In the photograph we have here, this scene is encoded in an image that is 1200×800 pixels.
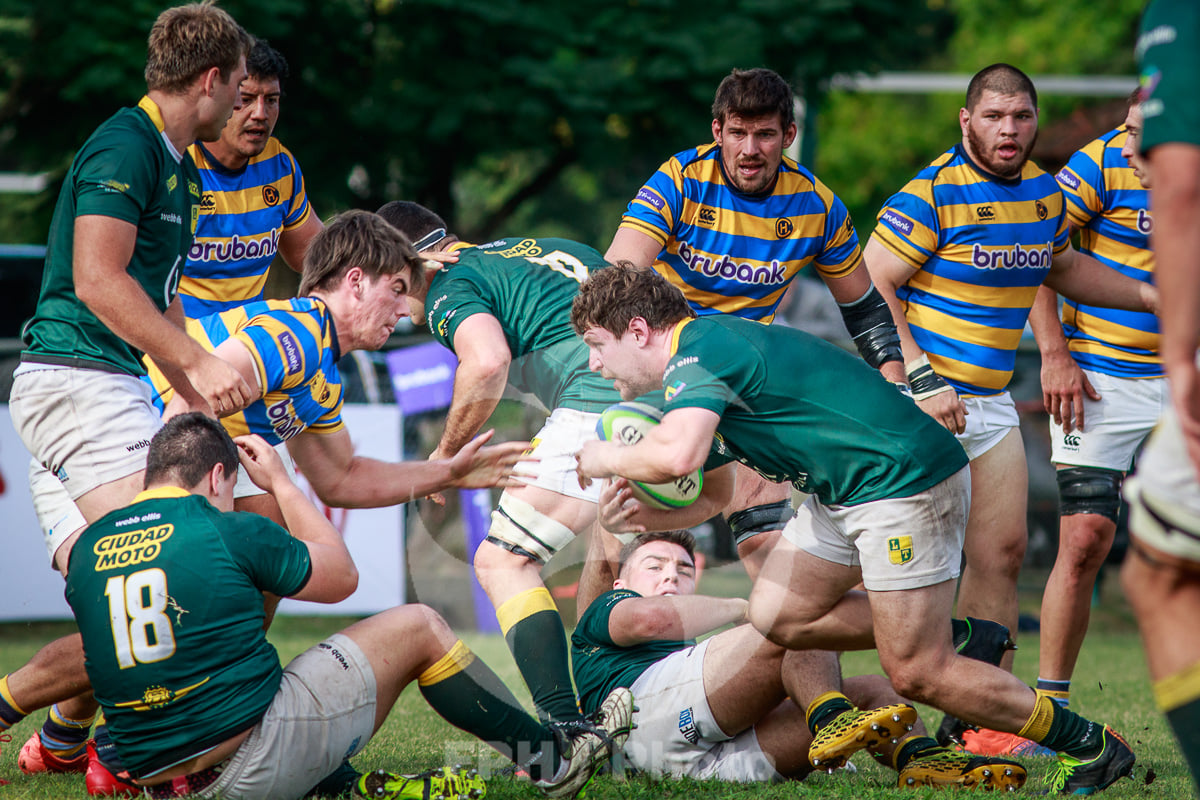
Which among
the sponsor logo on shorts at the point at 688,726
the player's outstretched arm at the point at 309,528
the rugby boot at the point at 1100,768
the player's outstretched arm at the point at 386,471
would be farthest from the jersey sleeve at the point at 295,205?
the rugby boot at the point at 1100,768

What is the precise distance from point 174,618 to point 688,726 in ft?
5.52

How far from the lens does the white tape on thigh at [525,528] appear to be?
3982mm

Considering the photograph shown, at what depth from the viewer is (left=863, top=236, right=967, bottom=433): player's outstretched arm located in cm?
466

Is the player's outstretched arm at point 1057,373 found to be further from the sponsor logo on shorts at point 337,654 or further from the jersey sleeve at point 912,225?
the sponsor logo on shorts at point 337,654

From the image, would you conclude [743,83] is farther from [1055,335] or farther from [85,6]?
[85,6]

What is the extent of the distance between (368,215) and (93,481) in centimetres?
125

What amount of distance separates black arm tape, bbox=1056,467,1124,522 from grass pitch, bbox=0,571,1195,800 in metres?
0.96

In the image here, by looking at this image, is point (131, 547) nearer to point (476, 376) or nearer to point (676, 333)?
point (476, 376)

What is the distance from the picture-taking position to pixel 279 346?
361 cm

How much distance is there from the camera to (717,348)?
11.1 feet

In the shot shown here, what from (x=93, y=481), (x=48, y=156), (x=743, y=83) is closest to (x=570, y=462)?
(x=93, y=481)

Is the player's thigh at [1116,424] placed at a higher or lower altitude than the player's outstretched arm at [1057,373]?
lower

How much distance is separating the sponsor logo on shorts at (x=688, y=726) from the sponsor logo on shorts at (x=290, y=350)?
5.53 ft

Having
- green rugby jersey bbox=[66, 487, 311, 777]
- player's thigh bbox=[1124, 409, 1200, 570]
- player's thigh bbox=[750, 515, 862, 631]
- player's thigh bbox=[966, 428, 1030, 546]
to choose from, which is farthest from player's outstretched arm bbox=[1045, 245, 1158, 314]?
green rugby jersey bbox=[66, 487, 311, 777]
